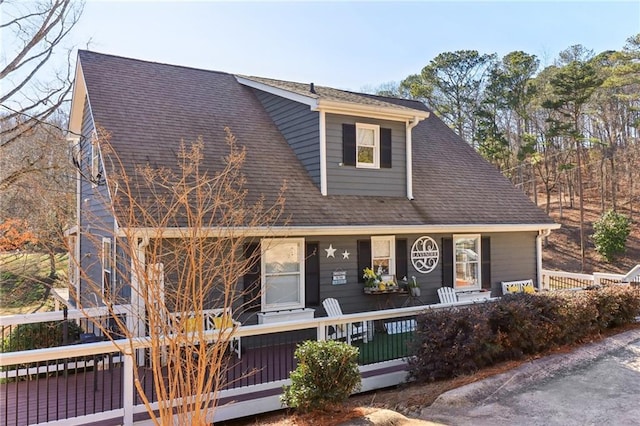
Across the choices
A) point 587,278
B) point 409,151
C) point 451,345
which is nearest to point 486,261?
point 587,278

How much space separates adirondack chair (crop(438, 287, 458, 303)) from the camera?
10.4 m

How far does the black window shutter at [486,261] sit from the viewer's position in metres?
11.3

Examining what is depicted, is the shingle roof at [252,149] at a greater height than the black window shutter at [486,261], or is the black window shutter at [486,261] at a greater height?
the shingle roof at [252,149]

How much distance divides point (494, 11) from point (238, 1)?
21.2 ft

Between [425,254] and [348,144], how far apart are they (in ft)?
9.97

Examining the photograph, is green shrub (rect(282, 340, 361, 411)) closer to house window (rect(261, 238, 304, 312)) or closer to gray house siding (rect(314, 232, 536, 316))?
house window (rect(261, 238, 304, 312))

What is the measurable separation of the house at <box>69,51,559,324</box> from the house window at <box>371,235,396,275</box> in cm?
2

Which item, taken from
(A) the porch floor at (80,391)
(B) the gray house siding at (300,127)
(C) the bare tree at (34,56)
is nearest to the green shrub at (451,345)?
(A) the porch floor at (80,391)

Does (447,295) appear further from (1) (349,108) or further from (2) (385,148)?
(1) (349,108)

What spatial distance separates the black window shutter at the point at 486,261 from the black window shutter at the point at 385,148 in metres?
3.13

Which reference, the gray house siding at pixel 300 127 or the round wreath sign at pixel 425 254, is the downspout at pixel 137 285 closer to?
the gray house siding at pixel 300 127

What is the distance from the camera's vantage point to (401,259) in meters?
10.1

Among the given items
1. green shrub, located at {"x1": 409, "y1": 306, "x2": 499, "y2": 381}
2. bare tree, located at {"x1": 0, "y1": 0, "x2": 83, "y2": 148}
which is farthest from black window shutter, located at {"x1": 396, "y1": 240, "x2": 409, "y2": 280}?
bare tree, located at {"x1": 0, "y1": 0, "x2": 83, "y2": 148}

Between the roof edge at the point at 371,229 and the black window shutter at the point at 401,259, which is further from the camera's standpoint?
the black window shutter at the point at 401,259
